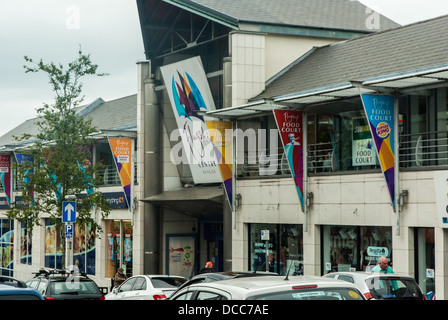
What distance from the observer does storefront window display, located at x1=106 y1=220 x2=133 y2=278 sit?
116 ft

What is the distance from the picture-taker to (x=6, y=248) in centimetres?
5122

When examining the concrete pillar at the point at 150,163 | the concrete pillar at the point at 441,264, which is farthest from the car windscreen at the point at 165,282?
the concrete pillar at the point at 150,163

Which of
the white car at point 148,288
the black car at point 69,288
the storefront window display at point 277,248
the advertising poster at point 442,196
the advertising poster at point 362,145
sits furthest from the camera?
the storefront window display at point 277,248

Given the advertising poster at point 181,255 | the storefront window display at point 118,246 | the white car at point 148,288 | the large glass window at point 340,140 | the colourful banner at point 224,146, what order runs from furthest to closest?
the storefront window display at point 118,246 → the advertising poster at point 181,255 → the colourful banner at point 224,146 → the large glass window at point 340,140 → the white car at point 148,288

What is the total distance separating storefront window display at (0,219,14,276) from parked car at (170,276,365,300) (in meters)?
43.6

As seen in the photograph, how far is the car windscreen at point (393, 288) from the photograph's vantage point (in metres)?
13.8

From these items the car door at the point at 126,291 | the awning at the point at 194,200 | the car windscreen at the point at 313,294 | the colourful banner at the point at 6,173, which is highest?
the colourful banner at the point at 6,173

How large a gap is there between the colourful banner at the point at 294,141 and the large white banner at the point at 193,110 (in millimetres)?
5139

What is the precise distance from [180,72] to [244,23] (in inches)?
185

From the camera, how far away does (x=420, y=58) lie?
71.4ft

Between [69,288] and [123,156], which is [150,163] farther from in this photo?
[69,288]

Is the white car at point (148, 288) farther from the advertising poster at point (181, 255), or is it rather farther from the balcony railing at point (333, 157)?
the advertising poster at point (181, 255)

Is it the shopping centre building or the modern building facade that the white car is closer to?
the shopping centre building
